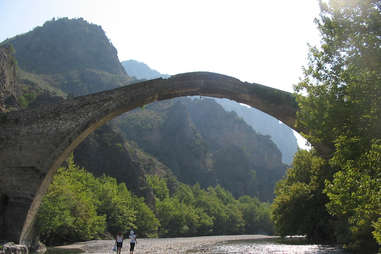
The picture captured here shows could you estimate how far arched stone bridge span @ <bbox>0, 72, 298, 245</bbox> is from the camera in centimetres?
1205

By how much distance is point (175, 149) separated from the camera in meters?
111

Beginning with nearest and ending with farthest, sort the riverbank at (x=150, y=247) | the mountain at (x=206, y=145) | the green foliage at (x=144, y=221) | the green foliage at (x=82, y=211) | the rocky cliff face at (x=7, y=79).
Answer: the riverbank at (x=150, y=247), the green foliage at (x=82, y=211), the rocky cliff face at (x=7, y=79), the green foliage at (x=144, y=221), the mountain at (x=206, y=145)

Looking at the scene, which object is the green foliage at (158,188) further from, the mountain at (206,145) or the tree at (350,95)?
the tree at (350,95)

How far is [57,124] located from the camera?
42.5ft

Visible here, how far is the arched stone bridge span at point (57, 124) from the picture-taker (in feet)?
39.5

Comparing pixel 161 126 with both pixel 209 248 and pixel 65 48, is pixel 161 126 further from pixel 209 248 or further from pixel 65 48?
pixel 209 248

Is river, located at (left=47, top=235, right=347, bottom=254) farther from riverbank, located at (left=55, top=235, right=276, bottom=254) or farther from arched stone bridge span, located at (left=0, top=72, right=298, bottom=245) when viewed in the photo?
arched stone bridge span, located at (left=0, top=72, right=298, bottom=245)

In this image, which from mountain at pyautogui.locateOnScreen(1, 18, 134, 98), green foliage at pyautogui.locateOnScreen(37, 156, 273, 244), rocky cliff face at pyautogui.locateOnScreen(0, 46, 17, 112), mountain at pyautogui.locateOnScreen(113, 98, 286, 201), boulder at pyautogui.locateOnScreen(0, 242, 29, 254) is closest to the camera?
boulder at pyautogui.locateOnScreen(0, 242, 29, 254)

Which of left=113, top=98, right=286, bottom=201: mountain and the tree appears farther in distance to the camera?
left=113, top=98, right=286, bottom=201: mountain

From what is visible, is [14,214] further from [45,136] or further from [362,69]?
[362,69]

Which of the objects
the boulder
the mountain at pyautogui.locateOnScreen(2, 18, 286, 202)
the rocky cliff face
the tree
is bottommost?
the boulder

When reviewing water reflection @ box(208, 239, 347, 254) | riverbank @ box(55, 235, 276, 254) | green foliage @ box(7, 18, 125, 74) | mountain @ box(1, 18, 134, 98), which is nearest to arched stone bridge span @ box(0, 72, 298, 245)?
riverbank @ box(55, 235, 276, 254)

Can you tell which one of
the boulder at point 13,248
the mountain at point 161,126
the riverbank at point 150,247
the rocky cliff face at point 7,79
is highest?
the mountain at point 161,126

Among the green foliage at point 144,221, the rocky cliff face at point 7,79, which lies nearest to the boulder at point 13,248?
the rocky cliff face at point 7,79
